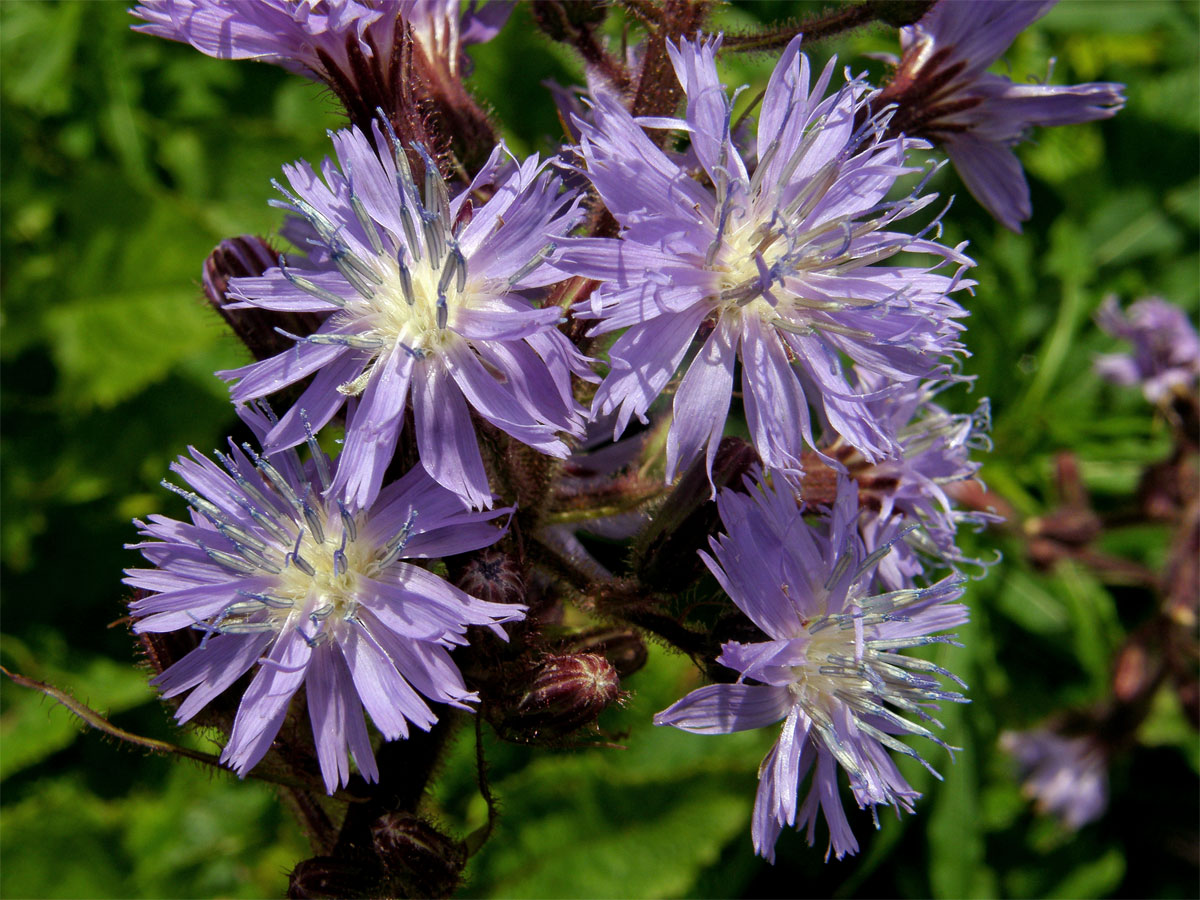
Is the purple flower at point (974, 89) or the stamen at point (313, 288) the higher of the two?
the stamen at point (313, 288)

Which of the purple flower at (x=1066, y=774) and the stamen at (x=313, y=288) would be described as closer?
the stamen at (x=313, y=288)

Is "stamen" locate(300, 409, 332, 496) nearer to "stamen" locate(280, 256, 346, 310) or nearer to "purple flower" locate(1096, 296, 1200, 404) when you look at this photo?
"stamen" locate(280, 256, 346, 310)

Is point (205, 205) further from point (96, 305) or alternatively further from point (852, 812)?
point (852, 812)

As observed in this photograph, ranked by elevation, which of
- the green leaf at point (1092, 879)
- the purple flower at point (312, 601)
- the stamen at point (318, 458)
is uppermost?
the stamen at point (318, 458)

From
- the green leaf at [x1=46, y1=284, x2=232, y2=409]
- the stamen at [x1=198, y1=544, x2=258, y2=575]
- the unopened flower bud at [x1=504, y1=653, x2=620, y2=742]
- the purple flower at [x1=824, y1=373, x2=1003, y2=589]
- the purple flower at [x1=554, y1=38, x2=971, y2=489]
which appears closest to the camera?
the purple flower at [x1=554, y1=38, x2=971, y2=489]

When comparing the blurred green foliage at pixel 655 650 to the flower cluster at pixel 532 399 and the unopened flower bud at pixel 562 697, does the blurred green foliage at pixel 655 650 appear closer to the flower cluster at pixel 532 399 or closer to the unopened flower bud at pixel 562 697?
the unopened flower bud at pixel 562 697

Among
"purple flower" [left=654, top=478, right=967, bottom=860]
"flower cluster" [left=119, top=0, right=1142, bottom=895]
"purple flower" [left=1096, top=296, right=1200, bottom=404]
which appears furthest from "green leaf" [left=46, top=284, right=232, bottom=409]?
"purple flower" [left=1096, top=296, right=1200, bottom=404]

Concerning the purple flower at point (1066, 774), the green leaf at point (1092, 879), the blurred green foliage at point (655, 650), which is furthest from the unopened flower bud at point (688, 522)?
the green leaf at point (1092, 879)

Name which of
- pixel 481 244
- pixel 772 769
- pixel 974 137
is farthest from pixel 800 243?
pixel 772 769
